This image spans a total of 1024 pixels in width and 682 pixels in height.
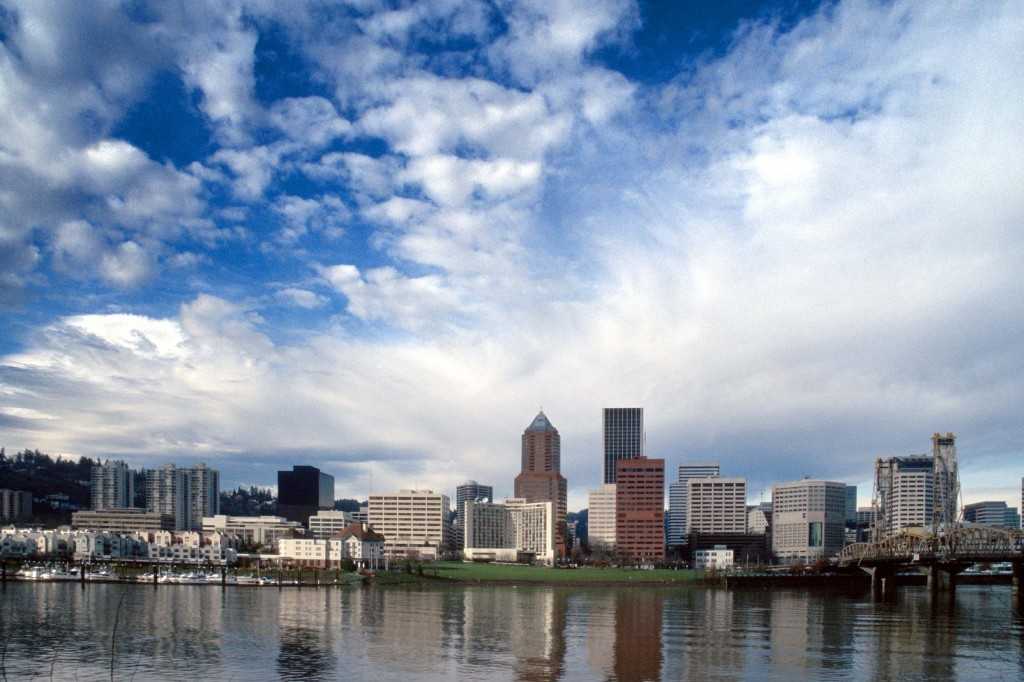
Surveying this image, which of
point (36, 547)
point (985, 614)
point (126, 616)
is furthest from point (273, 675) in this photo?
point (36, 547)

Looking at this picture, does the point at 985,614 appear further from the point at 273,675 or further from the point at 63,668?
the point at 63,668

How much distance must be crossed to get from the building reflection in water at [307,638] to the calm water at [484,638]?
6.2 inches

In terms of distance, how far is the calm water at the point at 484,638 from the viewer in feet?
146

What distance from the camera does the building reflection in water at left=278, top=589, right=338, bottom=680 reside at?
43.7 m

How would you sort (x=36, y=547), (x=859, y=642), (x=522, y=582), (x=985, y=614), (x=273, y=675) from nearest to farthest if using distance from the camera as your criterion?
1. (x=273, y=675)
2. (x=859, y=642)
3. (x=985, y=614)
4. (x=522, y=582)
5. (x=36, y=547)

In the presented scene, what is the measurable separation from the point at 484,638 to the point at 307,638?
458 inches

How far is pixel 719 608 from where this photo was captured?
3674 inches

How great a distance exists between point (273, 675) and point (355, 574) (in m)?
91.7

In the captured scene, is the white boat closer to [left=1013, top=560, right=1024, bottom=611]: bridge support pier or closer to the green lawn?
the green lawn

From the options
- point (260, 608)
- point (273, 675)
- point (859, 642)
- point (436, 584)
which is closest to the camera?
point (273, 675)

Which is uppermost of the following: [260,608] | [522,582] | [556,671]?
[556,671]

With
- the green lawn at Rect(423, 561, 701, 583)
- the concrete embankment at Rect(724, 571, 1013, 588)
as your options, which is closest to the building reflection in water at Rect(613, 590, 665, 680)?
the green lawn at Rect(423, 561, 701, 583)

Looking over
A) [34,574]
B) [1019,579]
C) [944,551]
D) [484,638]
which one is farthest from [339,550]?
[1019,579]

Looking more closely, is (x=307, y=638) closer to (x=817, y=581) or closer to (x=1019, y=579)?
(x=1019, y=579)
